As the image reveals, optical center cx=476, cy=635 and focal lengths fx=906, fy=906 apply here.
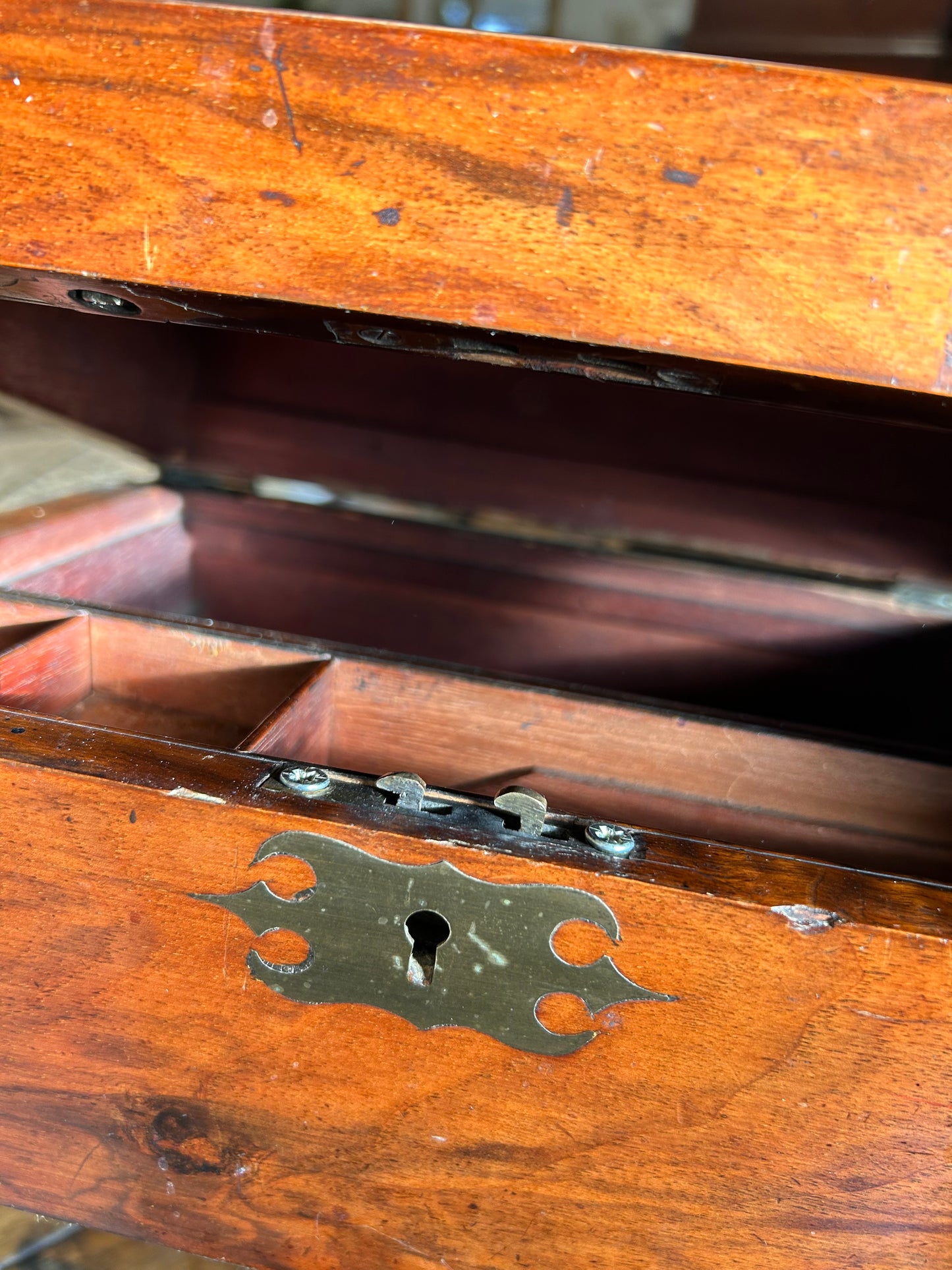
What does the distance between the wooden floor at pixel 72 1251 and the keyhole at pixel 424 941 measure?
522 mm

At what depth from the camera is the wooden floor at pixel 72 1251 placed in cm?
85

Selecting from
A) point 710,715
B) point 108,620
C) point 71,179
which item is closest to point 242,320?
point 71,179

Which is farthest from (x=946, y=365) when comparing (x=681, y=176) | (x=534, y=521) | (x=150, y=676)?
(x=534, y=521)

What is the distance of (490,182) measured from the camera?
0.49 metres

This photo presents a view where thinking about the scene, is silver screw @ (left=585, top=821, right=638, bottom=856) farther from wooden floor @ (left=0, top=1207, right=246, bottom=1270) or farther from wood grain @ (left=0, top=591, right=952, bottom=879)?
wooden floor @ (left=0, top=1207, right=246, bottom=1270)

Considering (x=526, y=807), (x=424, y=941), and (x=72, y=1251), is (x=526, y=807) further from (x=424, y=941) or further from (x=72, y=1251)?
(x=72, y=1251)

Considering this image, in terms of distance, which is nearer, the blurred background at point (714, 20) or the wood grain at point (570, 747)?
the wood grain at point (570, 747)

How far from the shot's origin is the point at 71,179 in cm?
53

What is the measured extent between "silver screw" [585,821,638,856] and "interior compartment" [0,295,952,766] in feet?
2.50

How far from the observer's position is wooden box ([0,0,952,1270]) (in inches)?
18.6

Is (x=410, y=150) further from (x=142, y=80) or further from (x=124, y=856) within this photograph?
(x=124, y=856)

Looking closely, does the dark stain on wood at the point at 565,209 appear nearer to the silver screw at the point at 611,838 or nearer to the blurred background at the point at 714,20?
the silver screw at the point at 611,838

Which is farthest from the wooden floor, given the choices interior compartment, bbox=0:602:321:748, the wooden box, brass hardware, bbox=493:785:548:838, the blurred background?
the blurred background

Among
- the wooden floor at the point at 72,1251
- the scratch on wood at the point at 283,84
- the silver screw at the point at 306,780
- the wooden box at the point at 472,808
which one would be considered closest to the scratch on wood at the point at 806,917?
the wooden box at the point at 472,808
